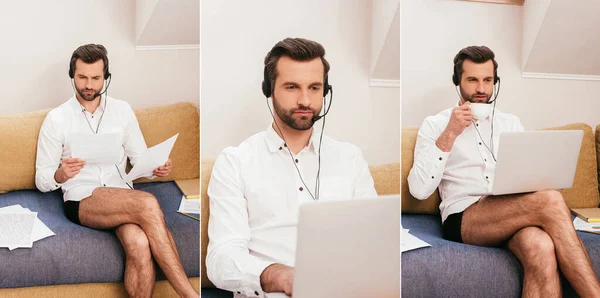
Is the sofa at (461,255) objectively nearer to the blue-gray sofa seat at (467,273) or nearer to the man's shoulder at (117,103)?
the blue-gray sofa seat at (467,273)

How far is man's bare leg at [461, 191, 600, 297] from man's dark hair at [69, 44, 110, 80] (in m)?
1.59

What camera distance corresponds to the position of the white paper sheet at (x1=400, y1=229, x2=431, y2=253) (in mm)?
2562

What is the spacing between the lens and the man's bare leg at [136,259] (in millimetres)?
2301

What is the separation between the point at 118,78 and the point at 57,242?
25.5 inches

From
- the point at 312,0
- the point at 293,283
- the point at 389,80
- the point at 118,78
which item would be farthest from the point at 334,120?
the point at 118,78

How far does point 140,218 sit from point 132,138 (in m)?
0.31

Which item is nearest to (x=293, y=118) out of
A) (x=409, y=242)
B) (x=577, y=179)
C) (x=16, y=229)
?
(x=409, y=242)

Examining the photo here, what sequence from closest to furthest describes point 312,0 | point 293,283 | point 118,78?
point 293,283, point 118,78, point 312,0

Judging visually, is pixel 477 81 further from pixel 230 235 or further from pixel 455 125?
pixel 230 235

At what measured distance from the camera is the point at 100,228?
7.53 ft

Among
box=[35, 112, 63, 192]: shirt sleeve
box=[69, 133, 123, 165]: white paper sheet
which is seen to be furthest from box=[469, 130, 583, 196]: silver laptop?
box=[35, 112, 63, 192]: shirt sleeve

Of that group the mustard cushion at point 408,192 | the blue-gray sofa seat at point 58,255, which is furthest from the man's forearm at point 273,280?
the mustard cushion at point 408,192

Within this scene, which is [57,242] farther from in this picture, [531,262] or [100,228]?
[531,262]

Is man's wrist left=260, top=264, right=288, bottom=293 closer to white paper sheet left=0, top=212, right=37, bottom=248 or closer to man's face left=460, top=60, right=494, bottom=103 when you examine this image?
white paper sheet left=0, top=212, right=37, bottom=248
